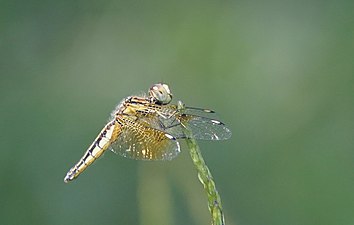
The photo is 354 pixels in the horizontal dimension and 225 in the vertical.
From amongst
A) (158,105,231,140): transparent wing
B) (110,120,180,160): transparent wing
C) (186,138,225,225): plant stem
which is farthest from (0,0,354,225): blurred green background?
(186,138,225,225): plant stem

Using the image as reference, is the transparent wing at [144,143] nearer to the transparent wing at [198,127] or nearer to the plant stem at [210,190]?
the transparent wing at [198,127]

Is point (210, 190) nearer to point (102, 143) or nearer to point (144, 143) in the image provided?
point (144, 143)

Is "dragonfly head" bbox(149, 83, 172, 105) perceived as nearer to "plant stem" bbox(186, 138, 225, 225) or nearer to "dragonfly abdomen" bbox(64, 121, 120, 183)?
"dragonfly abdomen" bbox(64, 121, 120, 183)

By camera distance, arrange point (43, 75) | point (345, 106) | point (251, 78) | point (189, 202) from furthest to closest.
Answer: point (43, 75), point (251, 78), point (345, 106), point (189, 202)

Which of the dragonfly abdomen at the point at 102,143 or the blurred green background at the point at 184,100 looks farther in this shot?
the blurred green background at the point at 184,100

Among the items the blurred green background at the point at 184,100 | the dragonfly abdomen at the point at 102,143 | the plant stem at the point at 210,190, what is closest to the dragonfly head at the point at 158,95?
the dragonfly abdomen at the point at 102,143

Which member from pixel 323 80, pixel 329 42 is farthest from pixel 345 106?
pixel 329 42

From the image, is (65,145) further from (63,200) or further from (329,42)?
(329,42)
